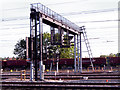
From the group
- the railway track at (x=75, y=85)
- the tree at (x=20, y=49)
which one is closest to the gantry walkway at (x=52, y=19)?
the railway track at (x=75, y=85)

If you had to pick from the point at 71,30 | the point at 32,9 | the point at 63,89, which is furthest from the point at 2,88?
the point at 71,30

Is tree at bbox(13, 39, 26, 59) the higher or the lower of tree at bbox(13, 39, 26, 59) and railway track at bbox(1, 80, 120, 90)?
the higher

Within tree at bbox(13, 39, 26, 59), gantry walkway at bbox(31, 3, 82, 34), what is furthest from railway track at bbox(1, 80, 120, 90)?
tree at bbox(13, 39, 26, 59)

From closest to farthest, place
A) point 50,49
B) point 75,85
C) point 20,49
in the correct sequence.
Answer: point 75,85 → point 50,49 → point 20,49

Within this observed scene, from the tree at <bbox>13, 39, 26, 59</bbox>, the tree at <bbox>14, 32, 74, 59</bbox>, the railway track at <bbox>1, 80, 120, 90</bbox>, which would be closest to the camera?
the railway track at <bbox>1, 80, 120, 90</bbox>

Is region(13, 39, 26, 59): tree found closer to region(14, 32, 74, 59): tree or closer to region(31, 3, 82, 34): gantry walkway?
region(14, 32, 74, 59): tree

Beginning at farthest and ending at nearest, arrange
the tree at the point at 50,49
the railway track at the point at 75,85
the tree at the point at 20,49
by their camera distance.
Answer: the tree at the point at 20,49
the tree at the point at 50,49
the railway track at the point at 75,85

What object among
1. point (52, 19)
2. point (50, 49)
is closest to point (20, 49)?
point (50, 49)

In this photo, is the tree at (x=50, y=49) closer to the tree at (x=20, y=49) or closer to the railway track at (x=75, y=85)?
the tree at (x=20, y=49)

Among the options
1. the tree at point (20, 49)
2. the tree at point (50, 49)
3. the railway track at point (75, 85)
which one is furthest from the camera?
the tree at point (20, 49)

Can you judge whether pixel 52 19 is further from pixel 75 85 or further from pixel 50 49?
pixel 50 49

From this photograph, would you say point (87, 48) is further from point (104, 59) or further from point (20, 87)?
point (20, 87)

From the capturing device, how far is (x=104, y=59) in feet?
151

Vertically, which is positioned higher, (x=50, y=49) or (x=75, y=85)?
(x=50, y=49)
